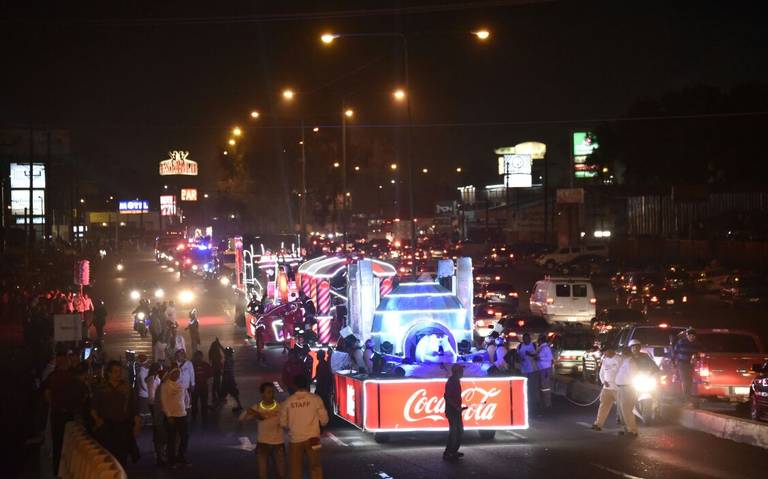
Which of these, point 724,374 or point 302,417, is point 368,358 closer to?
point 302,417

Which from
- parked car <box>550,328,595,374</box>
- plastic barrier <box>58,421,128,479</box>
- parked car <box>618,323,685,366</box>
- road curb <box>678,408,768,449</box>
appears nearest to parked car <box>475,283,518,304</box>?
parked car <box>550,328,595,374</box>

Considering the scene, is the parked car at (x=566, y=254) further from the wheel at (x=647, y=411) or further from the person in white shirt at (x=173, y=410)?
the person in white shirt at (x=173, y=410)

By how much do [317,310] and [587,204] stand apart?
71765 mm

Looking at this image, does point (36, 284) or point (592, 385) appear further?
point (36, 284)

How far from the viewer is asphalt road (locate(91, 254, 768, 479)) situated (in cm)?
1470

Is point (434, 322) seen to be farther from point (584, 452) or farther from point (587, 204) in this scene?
point (587, 204)

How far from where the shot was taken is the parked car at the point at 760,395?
17922mm

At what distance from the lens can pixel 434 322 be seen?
1859cm

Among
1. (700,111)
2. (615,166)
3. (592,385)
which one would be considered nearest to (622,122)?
(700,111)

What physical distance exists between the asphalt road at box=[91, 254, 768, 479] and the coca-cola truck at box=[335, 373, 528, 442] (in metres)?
0.41

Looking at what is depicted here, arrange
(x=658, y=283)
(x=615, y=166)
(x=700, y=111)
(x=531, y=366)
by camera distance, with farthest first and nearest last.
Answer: (x=615, y=166) < (x=700, y=111) < (x=658, y=283) < (x=531, y=366)

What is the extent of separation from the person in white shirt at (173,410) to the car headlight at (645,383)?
8.16 meters

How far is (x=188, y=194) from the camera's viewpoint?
125m

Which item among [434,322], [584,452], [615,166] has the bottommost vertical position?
[584,452]
